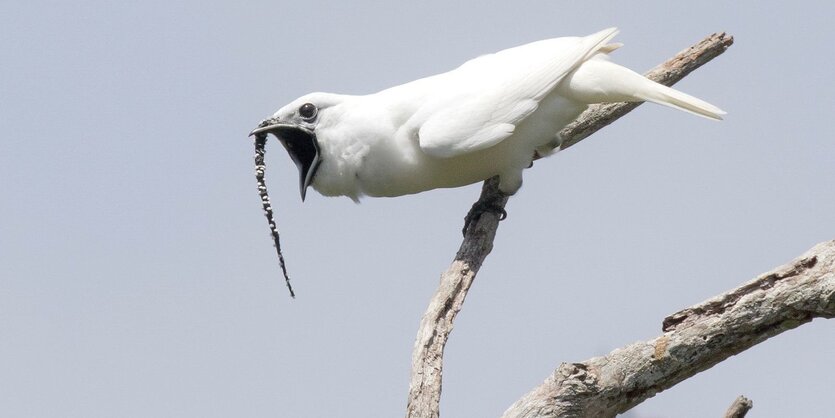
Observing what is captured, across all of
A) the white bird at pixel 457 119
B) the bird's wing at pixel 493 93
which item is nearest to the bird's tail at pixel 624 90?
the white bird at pixel 457 119

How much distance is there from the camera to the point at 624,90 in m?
5.88

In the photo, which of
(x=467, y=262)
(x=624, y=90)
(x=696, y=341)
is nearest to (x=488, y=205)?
(x=467, y=262)

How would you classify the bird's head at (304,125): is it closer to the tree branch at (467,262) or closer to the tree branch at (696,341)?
the tree branch at (467,262)

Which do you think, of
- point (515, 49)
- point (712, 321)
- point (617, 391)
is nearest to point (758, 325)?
point (712, 321)

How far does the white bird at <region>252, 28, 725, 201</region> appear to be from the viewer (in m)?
5.84

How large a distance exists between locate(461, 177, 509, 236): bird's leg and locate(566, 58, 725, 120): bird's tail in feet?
2.14

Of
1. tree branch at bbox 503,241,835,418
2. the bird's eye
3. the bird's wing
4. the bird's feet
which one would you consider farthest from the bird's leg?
tree branch at bbox 503,241,835,418

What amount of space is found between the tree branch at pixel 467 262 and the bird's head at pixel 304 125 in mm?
909

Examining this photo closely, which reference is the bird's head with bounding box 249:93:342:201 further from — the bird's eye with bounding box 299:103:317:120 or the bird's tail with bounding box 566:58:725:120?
the bird's tail with bounding box 566:58:725:120

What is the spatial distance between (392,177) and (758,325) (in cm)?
227

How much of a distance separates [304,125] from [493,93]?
3.27 ft

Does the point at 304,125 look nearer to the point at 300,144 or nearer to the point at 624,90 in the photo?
the point at 300,144

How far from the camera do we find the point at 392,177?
590 cm

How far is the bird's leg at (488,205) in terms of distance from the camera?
19.5 ft
